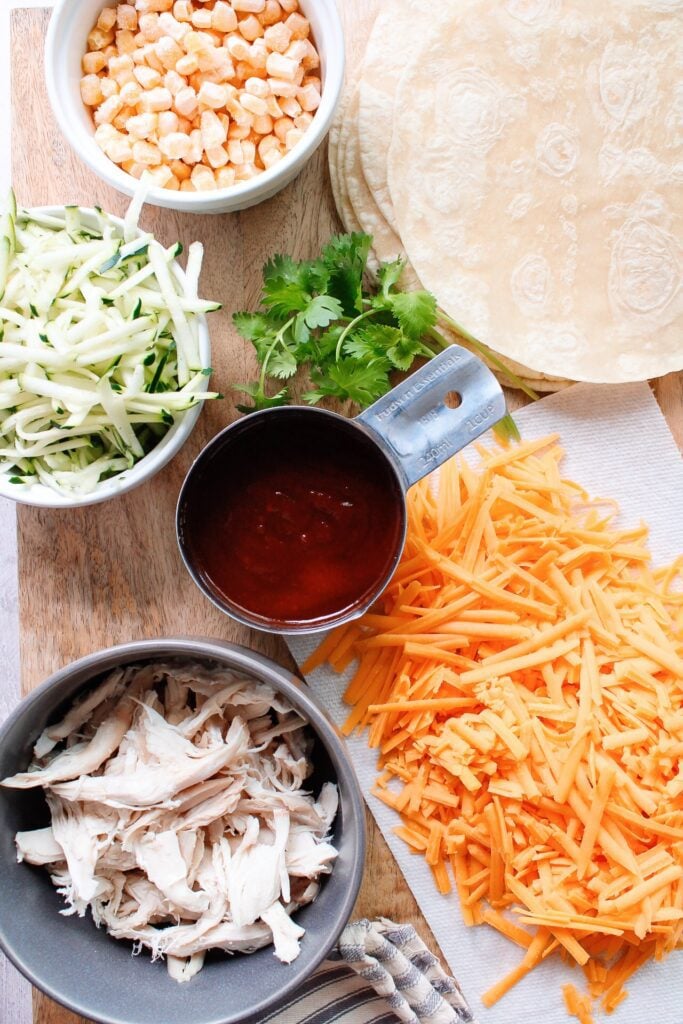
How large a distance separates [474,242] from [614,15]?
574 mm

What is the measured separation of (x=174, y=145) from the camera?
5.93 feet

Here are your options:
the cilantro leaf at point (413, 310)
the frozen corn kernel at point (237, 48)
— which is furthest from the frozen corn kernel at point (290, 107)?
the cilantro leaf at point (413, 310)

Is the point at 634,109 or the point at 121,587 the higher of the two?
the point at 634,109

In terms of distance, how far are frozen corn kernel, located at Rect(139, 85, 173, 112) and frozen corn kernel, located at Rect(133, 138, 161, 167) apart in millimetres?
75

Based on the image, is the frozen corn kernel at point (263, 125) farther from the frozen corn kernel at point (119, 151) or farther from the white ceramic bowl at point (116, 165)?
the frozen corn kernel at point (119, 151)

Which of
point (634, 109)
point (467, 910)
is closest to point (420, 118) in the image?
point (634, 109)

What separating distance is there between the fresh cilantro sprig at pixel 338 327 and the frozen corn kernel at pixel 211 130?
0.26 meters

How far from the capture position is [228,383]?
2045mm

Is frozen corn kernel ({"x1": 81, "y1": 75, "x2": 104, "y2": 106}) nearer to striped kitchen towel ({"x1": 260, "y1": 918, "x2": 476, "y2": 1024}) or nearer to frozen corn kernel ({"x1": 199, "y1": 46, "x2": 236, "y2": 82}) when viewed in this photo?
frozen corn kernel ({"x1": 199, "y1": 46, "x2": 236, "y2": 82})

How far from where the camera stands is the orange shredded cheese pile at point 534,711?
1.83 metres

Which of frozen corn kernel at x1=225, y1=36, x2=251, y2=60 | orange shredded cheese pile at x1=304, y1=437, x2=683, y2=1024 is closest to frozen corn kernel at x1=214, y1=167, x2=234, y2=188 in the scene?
frozen corn kernel at x1=225, y1=36, x2=251, y2=60

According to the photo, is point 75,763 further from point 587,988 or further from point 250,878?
point 587,988

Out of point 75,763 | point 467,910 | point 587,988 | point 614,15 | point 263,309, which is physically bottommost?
point 587,988

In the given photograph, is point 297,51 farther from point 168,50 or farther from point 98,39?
point 98,39
